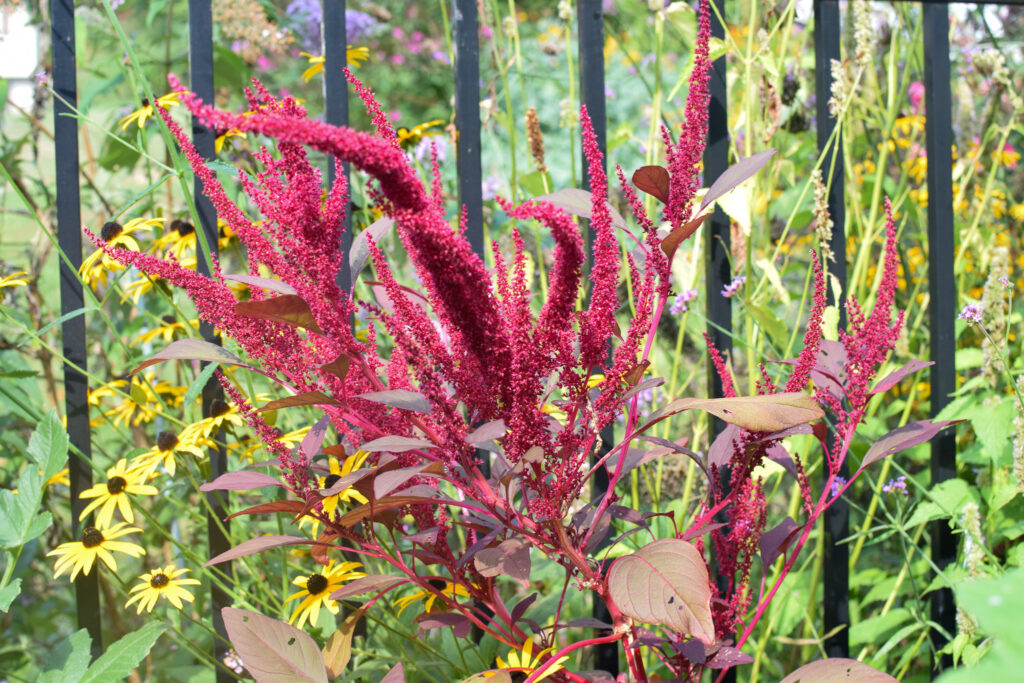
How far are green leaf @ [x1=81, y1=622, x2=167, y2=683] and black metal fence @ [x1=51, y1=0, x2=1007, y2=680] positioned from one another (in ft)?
0.71

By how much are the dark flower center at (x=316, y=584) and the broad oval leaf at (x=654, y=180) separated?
Result: 0.64 meters

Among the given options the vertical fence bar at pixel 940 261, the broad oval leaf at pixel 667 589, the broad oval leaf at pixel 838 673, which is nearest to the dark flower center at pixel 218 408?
the broad oval leaf at pixel 667 589

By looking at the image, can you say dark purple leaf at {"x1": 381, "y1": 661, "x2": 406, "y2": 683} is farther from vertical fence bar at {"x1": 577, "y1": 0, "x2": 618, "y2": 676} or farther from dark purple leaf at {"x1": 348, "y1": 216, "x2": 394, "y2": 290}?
vertical fence bar at {"x1": 577, "y1": 0, "x2": 618, "y2": 676}

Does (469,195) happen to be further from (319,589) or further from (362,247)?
(319,589)

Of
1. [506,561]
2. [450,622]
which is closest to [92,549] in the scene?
[450,622]

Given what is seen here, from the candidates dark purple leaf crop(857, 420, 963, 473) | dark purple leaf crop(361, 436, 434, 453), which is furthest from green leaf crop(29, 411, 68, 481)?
dark purple leaf crop(857, 420, 963, 473)

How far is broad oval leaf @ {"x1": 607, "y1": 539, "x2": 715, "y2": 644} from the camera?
0.62 meters

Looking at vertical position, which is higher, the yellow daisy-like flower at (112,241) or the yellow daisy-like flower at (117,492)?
the yellow daisy-like flower at (112,241)

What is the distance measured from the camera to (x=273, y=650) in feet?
2.60

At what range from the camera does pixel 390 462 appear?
794mm

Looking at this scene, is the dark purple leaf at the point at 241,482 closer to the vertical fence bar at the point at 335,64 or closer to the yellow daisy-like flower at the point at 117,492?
the yellow daisy-like flower at the point at 117,492

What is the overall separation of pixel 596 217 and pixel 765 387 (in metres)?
0.32

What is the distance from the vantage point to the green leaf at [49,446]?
3.22ft

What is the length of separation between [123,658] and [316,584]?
23cm
